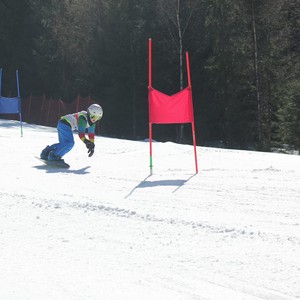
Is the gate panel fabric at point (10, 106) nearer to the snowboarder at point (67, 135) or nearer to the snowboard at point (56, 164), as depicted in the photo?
the snowboarder at point (67, 135)

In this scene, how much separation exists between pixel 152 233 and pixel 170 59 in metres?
27.1

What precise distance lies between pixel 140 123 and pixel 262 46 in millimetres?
10689

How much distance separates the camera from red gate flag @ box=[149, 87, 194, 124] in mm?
9047

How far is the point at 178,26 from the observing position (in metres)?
29.5

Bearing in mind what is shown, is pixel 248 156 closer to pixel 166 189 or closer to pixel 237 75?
pixel 166 189

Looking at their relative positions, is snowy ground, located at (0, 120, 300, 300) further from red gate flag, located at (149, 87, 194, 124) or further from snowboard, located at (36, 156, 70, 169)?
red gate flag, located at (149, 87, 194, 124)

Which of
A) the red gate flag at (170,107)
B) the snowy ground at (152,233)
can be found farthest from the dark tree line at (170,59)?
the snowy ground at (152,233)

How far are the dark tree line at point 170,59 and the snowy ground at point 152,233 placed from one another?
549 inches

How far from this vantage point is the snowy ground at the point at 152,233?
3.91m

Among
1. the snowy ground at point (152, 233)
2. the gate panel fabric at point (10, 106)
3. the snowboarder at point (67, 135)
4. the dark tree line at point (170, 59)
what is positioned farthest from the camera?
the dark tree line at point (170, 59)

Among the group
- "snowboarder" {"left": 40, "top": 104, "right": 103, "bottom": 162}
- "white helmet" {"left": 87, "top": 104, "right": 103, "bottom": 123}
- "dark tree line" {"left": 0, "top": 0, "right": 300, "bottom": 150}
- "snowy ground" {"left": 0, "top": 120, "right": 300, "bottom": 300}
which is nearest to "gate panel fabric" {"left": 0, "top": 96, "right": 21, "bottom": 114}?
"snowboarder" {"left": 40, "top": 104, "right": 103, "bottom": 162}

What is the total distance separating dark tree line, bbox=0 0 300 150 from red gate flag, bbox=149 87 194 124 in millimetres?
A: 13040

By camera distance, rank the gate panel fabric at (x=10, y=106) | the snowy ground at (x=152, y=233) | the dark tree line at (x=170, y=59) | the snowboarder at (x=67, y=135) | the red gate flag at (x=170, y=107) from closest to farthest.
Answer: the snowy ground at (x=152, y=233), the red gate flag at (x=170, y=107), the snowboarder at (x=67, y=135), the gate panel fabric at (x=10, y=106), the dark tree line at (x=170, y=59)

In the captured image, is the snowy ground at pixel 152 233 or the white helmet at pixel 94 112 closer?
the snowy ground at pixel 152 233
